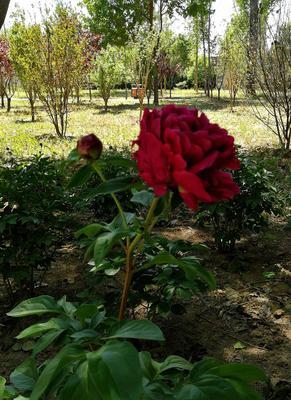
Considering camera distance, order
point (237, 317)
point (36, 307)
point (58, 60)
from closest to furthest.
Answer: point (36, 307)
point (237, 317)
point (58, 60)

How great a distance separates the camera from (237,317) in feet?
9.25

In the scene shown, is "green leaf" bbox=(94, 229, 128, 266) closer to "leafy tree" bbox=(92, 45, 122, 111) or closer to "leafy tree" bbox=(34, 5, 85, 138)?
"leafy tree" bbox=(34, 5, 85, 138)

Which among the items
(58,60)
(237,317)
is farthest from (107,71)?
(237,317)

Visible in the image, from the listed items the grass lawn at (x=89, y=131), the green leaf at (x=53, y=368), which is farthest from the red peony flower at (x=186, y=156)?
the grass lawn at (x=89, y=131)

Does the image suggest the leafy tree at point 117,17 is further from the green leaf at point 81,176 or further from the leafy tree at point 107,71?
the green leaf at point 81,176

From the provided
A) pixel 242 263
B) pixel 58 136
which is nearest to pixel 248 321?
pixel 242 263

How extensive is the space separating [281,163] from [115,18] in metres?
15.3

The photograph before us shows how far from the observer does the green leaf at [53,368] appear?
864mm

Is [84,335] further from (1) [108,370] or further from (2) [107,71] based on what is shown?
(2) [107,71]

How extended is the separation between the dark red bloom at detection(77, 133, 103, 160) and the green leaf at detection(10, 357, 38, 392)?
0.60 meters

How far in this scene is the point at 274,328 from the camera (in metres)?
2.70

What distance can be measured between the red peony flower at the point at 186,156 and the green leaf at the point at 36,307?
0.53m

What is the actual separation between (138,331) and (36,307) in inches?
13.9

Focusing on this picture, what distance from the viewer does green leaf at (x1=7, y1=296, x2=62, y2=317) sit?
1123mm
